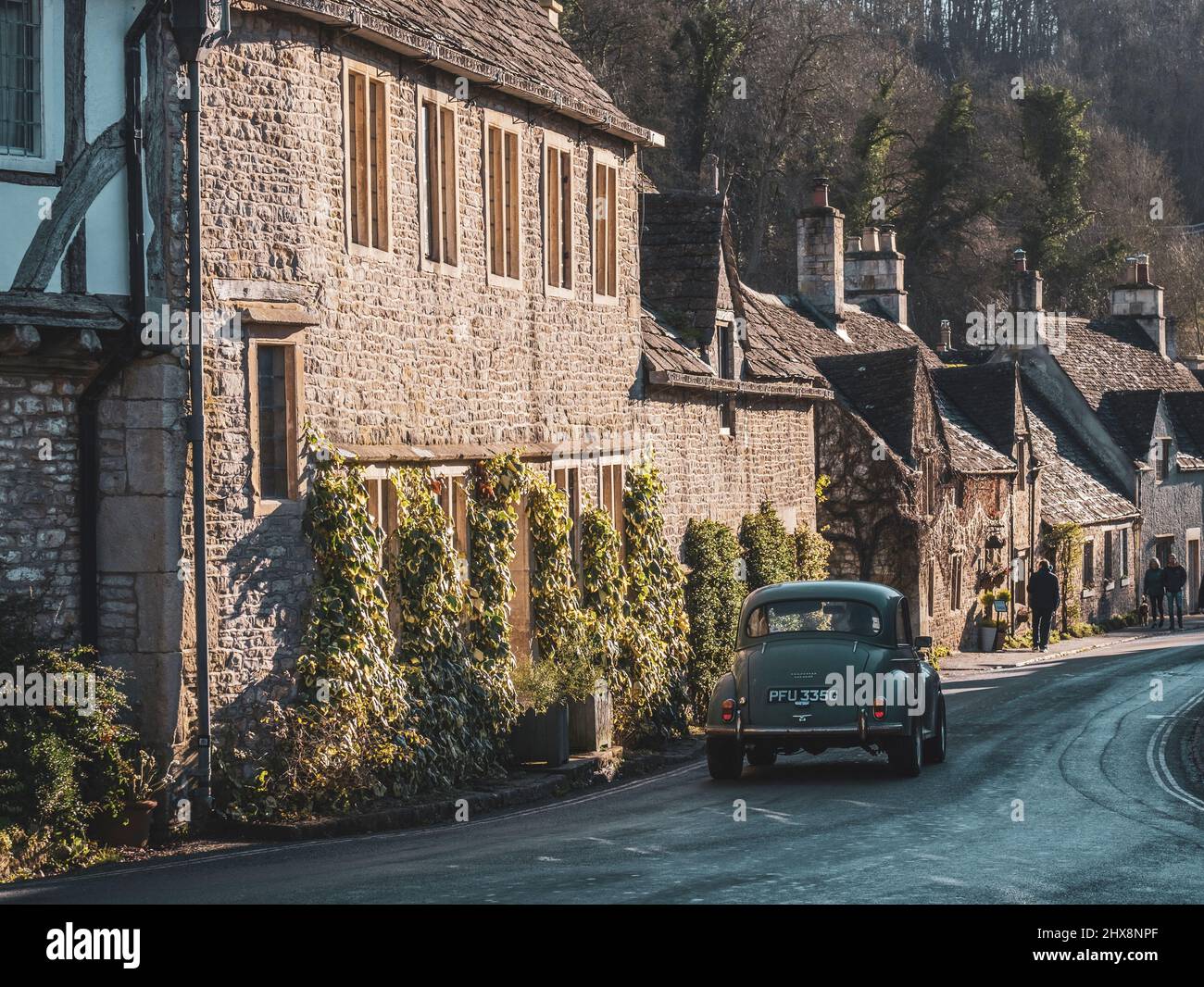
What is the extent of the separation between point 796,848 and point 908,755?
4632 millimetres

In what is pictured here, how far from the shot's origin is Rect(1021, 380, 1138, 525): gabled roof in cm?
4644

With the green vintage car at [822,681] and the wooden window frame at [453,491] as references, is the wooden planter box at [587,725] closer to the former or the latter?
the green vintage car at [822,681]

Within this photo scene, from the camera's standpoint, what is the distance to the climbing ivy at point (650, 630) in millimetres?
21469

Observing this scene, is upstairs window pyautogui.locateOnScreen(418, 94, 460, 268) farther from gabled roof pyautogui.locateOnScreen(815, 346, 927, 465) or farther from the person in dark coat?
the person in dark coat

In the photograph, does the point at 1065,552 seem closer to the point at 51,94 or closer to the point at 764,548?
the point at 764,548

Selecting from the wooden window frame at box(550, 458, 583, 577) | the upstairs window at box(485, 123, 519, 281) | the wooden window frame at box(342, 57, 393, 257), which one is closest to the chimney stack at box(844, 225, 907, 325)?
the wooden window frame at box(550, 458, 583, 577)

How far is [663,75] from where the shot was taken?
1938 inches

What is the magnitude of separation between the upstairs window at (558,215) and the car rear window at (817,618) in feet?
17.6

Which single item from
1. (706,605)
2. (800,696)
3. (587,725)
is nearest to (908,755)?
(800,696)

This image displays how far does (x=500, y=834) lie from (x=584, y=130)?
10.5m

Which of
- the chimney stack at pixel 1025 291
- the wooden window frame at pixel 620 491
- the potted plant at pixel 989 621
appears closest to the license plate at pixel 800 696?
the wooden window frame at pixel 620 491

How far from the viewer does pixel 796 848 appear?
1239cm
